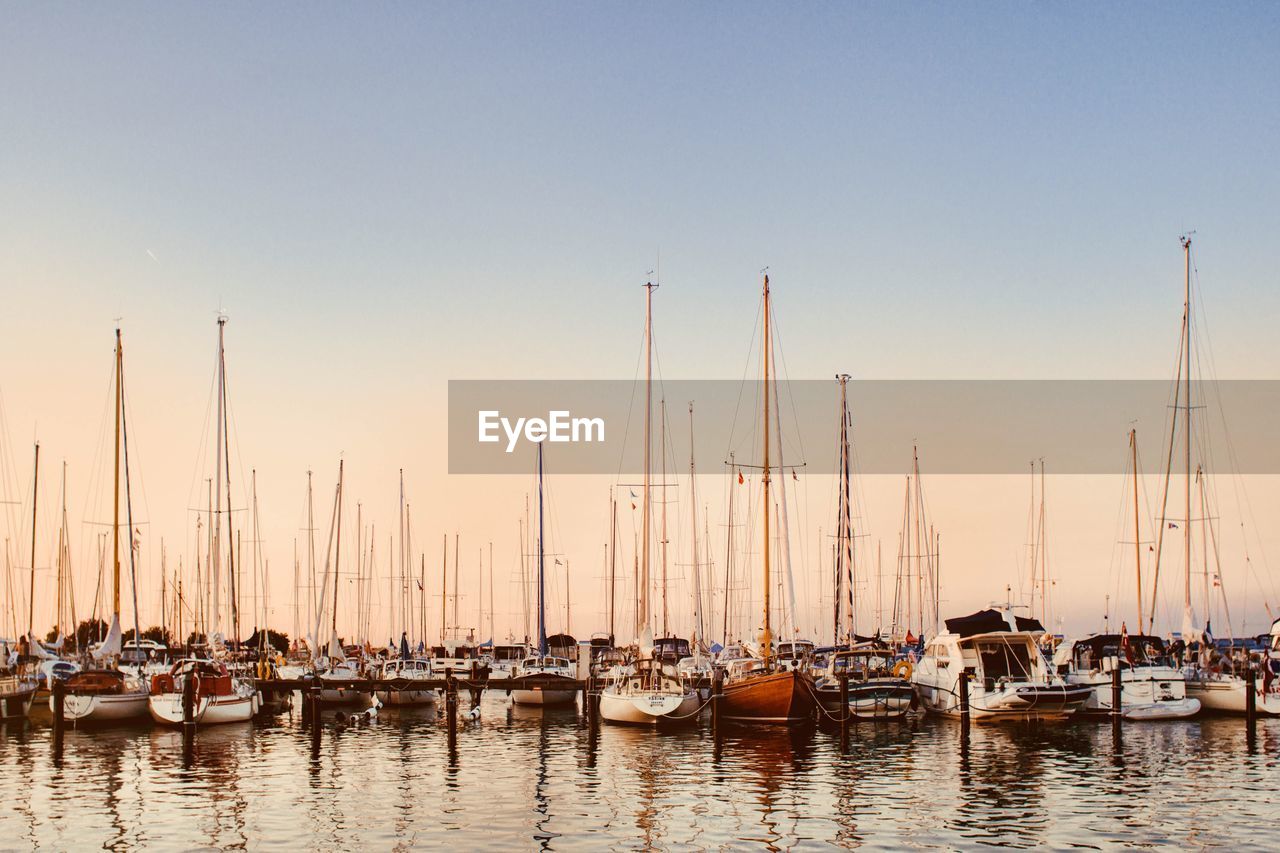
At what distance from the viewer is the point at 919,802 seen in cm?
3180

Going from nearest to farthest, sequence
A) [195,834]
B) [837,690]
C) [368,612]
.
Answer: [195,834]
[837,690]
[368,612]

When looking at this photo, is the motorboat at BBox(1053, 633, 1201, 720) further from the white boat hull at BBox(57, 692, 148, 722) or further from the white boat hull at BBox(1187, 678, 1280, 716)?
the white boat hull at BBox(57, 692, 148, 722)

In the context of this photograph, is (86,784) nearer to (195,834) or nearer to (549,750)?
(195,834)

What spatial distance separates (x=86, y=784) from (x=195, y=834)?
32.4 ft

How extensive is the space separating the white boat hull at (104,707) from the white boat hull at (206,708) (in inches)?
31.1

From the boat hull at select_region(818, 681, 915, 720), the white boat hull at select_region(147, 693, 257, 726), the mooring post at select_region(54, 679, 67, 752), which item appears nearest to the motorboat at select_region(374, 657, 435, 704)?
the white boat hull at select_region(147, 693, 257, 726)

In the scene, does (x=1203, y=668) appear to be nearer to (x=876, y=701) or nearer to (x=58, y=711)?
(x=876, y=701)

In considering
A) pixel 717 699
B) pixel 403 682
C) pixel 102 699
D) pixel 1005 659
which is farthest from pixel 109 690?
pixel 1005 659

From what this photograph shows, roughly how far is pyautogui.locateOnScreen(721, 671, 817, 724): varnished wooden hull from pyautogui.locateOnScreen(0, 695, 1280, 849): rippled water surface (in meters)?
0.75

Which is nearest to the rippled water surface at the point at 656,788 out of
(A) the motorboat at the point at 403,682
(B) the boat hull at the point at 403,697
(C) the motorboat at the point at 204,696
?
(C) the motorboat at the point at 204,696

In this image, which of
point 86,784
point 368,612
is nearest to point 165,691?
point 86,784

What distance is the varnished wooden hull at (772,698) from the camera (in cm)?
4806

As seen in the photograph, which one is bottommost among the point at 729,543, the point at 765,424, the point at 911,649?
the point at 911,649

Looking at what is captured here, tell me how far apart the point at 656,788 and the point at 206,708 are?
25384 millimetres
